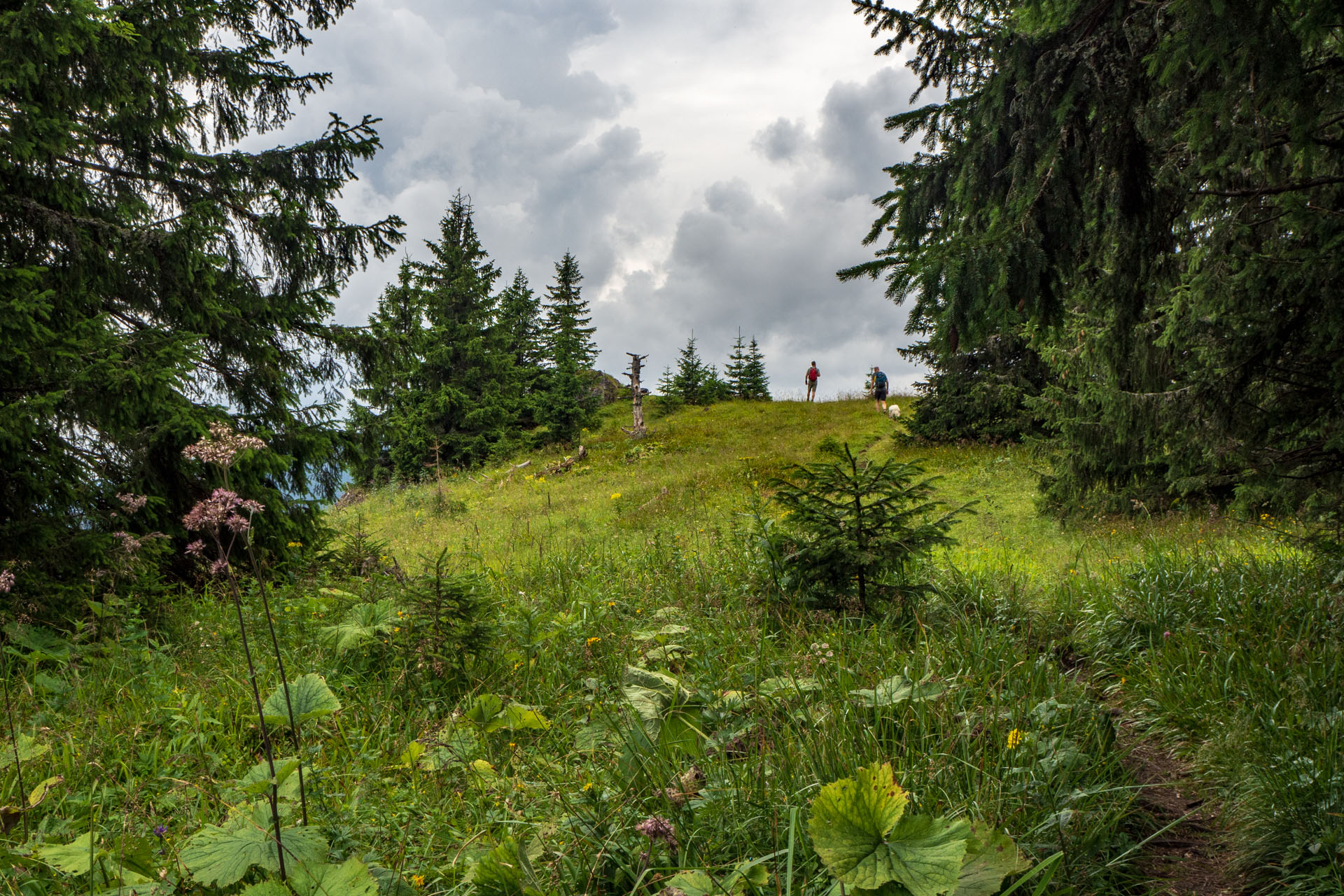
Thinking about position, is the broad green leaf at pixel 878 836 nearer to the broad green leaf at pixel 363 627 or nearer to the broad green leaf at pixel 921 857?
the broad green leaf at pixel 921 857

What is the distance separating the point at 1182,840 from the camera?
220 centimetres

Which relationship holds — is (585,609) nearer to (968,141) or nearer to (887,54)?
(968,141)

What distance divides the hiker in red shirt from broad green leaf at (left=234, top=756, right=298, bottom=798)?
31.9 m

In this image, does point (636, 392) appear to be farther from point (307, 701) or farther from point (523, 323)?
point (307, 701)

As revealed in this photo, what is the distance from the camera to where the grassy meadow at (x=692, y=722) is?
187cm

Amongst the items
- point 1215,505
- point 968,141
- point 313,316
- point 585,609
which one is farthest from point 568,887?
point 1215,505

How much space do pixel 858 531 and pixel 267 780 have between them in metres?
3.13

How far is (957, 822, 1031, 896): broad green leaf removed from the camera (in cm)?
142

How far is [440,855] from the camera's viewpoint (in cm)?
202

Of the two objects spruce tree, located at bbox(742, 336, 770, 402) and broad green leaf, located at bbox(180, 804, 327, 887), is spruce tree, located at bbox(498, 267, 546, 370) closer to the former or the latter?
spruce tree, located at bbox(742, 336, 770, 402)

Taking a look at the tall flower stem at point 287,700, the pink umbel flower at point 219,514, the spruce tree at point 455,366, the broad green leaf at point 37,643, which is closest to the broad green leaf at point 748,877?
the tall flower stem at point 287,700

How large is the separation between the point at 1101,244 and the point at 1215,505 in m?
7.42

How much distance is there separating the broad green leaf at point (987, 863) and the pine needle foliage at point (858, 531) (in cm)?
235

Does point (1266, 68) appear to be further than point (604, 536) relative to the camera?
No
